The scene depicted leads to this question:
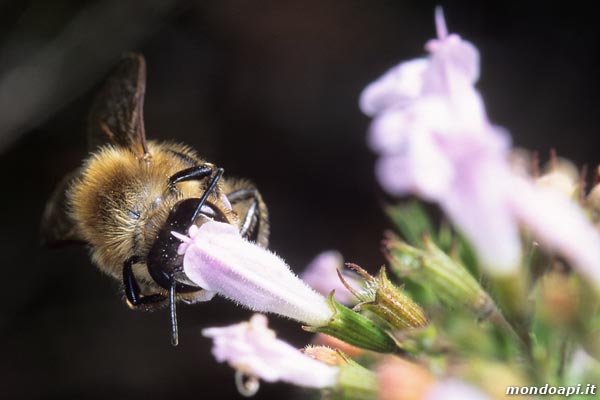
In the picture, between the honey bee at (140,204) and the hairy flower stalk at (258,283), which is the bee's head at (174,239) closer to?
the honey bee at (140,204)

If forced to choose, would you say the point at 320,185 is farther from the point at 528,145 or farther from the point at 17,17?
the point at 17,17

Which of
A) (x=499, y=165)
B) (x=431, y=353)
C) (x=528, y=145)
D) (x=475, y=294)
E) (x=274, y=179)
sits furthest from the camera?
(x=274, y=179)

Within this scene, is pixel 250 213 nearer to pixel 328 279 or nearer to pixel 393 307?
pixel 328 279

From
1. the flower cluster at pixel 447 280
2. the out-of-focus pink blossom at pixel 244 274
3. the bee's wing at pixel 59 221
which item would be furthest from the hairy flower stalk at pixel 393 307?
the bee's wing at pixel 59 221

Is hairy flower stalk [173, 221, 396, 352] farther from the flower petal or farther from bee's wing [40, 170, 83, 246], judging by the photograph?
bee's wing [40, 170, 83, 246]

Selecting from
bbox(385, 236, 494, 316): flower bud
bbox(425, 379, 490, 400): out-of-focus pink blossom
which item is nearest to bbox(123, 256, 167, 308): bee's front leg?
bbox(385, 236, 494, 316): flower bud

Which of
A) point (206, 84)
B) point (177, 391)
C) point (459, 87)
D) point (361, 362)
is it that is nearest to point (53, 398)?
point (177, 391)

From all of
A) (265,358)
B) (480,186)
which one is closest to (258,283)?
(265,358)

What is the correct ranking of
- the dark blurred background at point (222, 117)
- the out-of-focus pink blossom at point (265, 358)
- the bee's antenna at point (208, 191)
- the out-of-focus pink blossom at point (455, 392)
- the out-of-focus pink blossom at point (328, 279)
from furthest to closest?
the dark blurred background at point (222, 117) → the out-of-focus pink blossom at point (328, 279) → the bee's antenna at point (208, 191) → the out-of-focus pink blossom at point (265, 358) → the out-of-focus pink blossom at point (455, 392)
